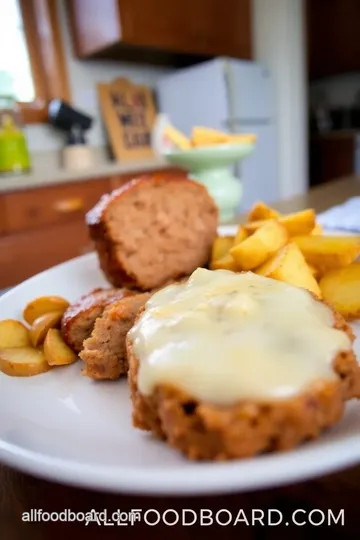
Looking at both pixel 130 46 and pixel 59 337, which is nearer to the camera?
pixel 59 337

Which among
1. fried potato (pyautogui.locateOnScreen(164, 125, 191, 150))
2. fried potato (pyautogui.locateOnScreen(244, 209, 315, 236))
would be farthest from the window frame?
fried potato (pyautogui.locateOnScreen(244, 209, 315, 236))

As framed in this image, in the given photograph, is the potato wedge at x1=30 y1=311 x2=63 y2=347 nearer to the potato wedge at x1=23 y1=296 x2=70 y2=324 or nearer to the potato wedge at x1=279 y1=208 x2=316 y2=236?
the potato wedge at x1=23 y1=296 x2=70 y2=324

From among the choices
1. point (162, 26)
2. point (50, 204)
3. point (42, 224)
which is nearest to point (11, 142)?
point (50, 204)

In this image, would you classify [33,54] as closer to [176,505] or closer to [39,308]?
[39,308]

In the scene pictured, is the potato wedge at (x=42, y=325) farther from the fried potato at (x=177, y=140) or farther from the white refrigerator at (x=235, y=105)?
the white refrigerator at (x=235, y=105)

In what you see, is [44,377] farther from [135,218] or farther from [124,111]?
[124,111]

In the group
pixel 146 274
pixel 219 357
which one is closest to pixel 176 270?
pixel 146 274
